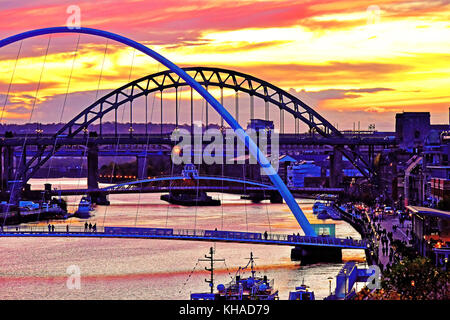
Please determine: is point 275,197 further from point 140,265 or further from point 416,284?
point 416,284

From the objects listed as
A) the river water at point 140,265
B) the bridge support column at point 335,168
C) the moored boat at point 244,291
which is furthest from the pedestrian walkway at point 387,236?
the bridge support column at point 335,168

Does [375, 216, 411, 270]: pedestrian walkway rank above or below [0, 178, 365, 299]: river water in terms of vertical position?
above

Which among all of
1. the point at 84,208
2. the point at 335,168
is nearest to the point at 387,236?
the point at 84,208

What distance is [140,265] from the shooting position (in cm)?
4631

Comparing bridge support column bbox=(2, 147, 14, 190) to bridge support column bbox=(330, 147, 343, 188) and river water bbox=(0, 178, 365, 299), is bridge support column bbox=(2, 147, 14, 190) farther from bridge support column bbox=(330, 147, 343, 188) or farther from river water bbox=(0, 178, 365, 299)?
bridge support column bbox=(330, 147, 343, 188)

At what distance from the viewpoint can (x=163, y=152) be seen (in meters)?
107

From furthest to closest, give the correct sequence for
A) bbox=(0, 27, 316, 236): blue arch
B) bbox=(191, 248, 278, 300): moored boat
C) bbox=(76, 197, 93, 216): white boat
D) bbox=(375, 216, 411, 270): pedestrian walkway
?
bbox=(76, 197, 93, 216): white boat → bbox=(0, 27, 316, 236): blue arch → bbox=(375, 216, 411, 270): pedestrian walkway → bbox=(191, 248, 278, 300): moored boat

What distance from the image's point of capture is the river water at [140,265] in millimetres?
38031

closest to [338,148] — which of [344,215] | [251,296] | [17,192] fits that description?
[344,215]

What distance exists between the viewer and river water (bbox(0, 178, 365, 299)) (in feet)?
125

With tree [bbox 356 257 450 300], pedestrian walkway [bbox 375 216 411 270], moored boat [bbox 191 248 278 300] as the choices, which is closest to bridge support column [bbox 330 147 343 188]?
pedestrian walkway [bbox 375 216 411 270]

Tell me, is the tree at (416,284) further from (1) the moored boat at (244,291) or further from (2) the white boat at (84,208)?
(2) the white boat at (84,208)

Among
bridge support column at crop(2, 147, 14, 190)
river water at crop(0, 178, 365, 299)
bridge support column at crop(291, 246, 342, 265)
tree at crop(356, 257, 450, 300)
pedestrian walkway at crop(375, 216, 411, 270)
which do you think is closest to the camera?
tree at crop(356, 257, 450, 300)
